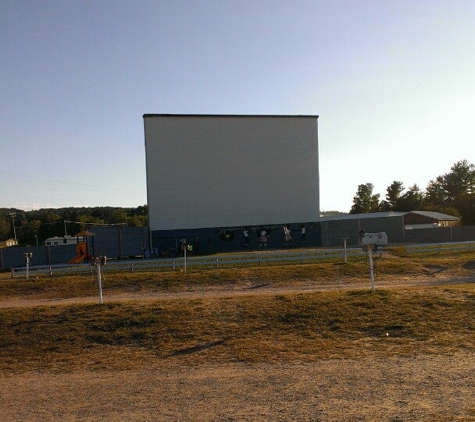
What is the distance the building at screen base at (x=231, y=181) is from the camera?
44906 mm

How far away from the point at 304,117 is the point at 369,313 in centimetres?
3813

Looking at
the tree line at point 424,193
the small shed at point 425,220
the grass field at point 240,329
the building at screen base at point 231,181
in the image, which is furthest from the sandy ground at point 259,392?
the tree line at point 424,193

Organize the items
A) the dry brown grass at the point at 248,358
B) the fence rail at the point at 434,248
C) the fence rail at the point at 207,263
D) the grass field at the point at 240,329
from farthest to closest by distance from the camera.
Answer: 1. the fence rail at the point at 434,248
2. the fence rail at the point at 207,263
3. the grass field at the point at 240,329
4. the dry brown grass at the point at 248,358

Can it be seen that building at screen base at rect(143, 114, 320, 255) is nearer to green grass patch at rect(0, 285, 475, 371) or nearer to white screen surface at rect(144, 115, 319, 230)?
white screen surface at rect(144, 115, 319, 230)

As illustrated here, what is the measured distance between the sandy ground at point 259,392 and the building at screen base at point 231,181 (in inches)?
1348

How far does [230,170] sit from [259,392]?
39309 mm

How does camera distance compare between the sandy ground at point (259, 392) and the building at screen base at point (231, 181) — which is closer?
the sandy ground at point (259, 392)

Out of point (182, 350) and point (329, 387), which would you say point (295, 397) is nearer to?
point (329, 387)

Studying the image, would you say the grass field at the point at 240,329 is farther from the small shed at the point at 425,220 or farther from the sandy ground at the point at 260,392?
the small shed at the point at 425,220

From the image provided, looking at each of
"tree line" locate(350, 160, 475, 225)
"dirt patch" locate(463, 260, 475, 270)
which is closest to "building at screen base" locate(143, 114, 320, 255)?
"dirt patch" locate(463, 260, 475, 270)

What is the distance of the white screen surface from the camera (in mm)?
45000

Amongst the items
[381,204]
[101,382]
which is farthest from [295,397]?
[381,204]

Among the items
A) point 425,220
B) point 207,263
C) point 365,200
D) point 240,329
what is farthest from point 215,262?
point 365,200

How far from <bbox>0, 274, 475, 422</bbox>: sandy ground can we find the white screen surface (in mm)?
35789
